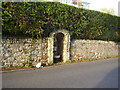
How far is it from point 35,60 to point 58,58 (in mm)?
2456

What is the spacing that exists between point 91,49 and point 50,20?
18.0 feet

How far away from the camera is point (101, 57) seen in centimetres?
1236

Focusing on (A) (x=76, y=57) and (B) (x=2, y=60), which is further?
(A) (x=76, y=57)

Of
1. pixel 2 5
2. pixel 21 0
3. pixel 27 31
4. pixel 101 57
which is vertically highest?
pixel 21 0

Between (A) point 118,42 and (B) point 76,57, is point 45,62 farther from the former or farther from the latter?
(A) point 118,42

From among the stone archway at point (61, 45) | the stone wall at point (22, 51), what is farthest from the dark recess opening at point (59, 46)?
the stone wall at point (22, 51)

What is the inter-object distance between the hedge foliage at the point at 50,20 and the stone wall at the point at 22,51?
57 cm

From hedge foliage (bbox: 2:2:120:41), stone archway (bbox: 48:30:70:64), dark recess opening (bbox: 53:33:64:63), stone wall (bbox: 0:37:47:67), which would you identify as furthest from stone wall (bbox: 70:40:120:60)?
stone wall (bbox: 0:37:47:67)

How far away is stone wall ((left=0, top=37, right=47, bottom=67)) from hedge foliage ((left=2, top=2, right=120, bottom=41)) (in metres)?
0.57

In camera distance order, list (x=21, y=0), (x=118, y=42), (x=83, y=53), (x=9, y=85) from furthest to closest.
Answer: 1. (x=118, y=42)
2. (x=83, y=53)
3. (x=21, y=0)
4. (x=9, y=85)

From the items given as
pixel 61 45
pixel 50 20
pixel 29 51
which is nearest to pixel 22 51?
pixel 29 51

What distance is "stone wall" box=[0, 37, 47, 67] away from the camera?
23.7ft

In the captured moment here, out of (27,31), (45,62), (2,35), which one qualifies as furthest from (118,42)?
(2,35)

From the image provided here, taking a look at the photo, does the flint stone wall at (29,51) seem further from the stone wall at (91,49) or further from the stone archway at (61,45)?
the stone archway at (61,45)
